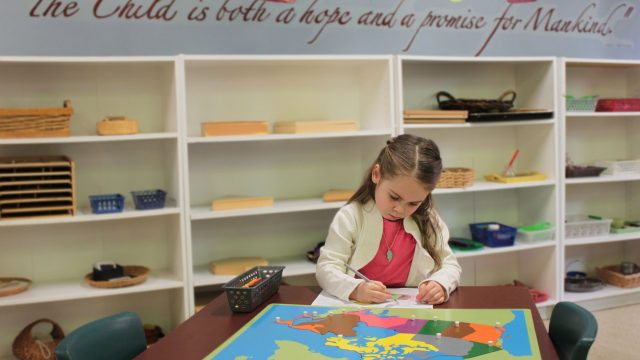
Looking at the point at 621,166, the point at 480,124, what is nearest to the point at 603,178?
the point at 621,166

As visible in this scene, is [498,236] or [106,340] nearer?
[106,340]

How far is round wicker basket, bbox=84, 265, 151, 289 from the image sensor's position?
2.99 meters

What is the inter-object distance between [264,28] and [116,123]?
1012mm

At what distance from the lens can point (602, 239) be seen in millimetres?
3930

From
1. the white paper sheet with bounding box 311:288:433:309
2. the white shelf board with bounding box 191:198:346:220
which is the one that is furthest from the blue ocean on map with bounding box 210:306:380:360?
the white shelf board with bounding box 191:198:346:220

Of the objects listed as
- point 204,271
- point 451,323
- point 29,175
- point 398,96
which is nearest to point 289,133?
point 398,96

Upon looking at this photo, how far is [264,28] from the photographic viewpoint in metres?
3.47

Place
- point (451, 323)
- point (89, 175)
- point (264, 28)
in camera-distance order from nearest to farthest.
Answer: point (451, 323) → point (89, 175) → point (264, 28)

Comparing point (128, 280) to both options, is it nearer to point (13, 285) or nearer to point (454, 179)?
point (13, 285)

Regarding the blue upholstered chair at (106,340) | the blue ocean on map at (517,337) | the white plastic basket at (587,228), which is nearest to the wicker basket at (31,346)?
the blue upholstered chair at (106,340)

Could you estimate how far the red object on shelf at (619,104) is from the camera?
395 cm

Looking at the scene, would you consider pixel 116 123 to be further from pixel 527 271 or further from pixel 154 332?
pixel 527 271

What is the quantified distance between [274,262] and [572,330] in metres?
2.07

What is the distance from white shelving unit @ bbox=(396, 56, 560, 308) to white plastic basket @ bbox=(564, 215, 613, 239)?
200 mm
